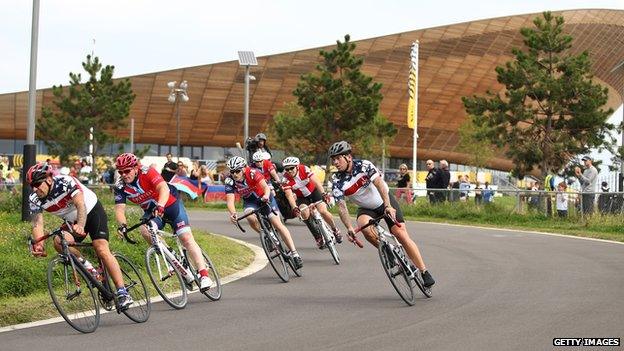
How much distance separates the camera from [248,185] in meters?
13.6

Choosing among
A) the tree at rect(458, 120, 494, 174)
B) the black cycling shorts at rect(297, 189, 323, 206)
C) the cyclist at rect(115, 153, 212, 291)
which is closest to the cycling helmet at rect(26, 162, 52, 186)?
the cyclist at rect(115, 153, 212, 291)

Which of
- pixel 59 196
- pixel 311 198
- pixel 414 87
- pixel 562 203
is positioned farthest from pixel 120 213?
pixel 414 87

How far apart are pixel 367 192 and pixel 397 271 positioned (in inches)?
39.9

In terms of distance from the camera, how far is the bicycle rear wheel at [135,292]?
381 inches

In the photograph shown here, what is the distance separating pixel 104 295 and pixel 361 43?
7067 centimetres

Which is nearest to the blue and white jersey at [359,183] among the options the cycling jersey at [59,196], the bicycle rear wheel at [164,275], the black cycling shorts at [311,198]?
the bicycle rear wheel at [164,275]

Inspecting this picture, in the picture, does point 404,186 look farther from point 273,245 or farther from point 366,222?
point 366,222

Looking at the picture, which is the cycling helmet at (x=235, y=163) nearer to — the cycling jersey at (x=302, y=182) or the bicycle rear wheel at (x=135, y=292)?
the bicycle rear wheel at (x=135, y=292)

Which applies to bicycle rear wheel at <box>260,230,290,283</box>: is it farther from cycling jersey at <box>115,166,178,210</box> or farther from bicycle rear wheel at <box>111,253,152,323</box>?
bicycle rear wheel at <box>111,253,152,323</box>

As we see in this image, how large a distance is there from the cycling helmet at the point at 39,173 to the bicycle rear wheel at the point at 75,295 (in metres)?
0.80

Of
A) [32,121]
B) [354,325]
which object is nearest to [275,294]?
[354,325]

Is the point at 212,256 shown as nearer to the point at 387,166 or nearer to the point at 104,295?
the point at 104,295

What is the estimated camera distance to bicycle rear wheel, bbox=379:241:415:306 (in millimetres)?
10633

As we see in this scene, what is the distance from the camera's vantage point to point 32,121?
18.0 meters
